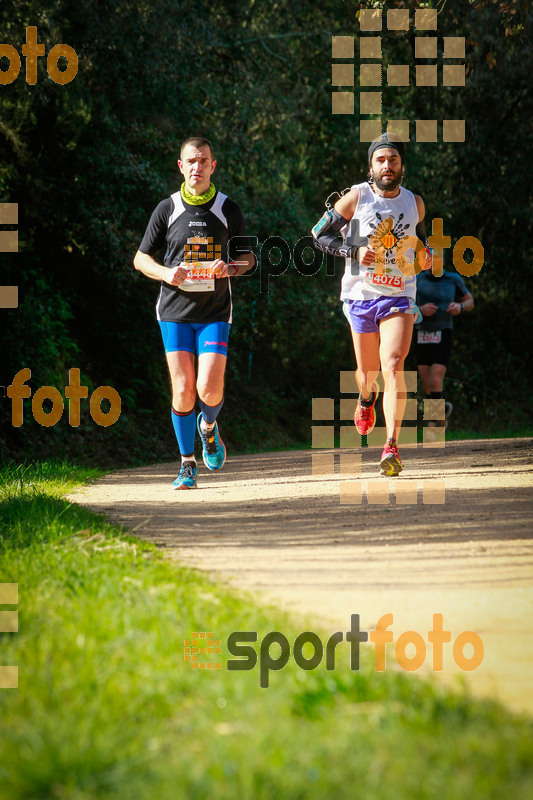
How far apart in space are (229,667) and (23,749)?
2.29 feet

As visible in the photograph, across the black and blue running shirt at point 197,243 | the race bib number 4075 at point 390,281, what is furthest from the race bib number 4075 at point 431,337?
the black and blue running shirt at point 197,243

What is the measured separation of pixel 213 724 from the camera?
2195mm

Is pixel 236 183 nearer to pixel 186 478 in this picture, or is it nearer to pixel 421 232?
pixel 421 232

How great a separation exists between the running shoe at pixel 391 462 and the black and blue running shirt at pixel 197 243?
165 cm

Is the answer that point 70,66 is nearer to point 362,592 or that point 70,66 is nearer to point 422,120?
point 422,120

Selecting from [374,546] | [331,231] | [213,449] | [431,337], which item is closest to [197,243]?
[331,231]

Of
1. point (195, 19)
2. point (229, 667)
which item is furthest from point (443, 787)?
point (195, 19)

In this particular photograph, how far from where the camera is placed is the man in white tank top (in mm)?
7078

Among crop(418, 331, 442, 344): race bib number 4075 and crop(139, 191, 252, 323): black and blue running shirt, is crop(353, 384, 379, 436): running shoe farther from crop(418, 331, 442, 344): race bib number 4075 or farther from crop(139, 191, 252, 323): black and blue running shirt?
crop(418, 331, 442, 344): race bib number 4075

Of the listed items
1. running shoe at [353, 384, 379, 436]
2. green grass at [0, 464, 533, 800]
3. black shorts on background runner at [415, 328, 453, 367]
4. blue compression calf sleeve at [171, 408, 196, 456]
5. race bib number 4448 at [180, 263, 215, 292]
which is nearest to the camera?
green grass at [0, 464, 533, 800]

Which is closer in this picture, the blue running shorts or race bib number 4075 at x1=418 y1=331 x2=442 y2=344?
the blue running shorts

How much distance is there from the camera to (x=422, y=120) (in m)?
19.7

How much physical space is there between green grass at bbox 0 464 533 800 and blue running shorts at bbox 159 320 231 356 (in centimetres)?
410

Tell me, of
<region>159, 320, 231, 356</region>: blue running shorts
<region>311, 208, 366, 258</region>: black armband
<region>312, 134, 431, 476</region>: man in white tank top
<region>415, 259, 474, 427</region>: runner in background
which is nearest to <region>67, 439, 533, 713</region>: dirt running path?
<region>312, 134, 431, 476</region>: man in white tank top
